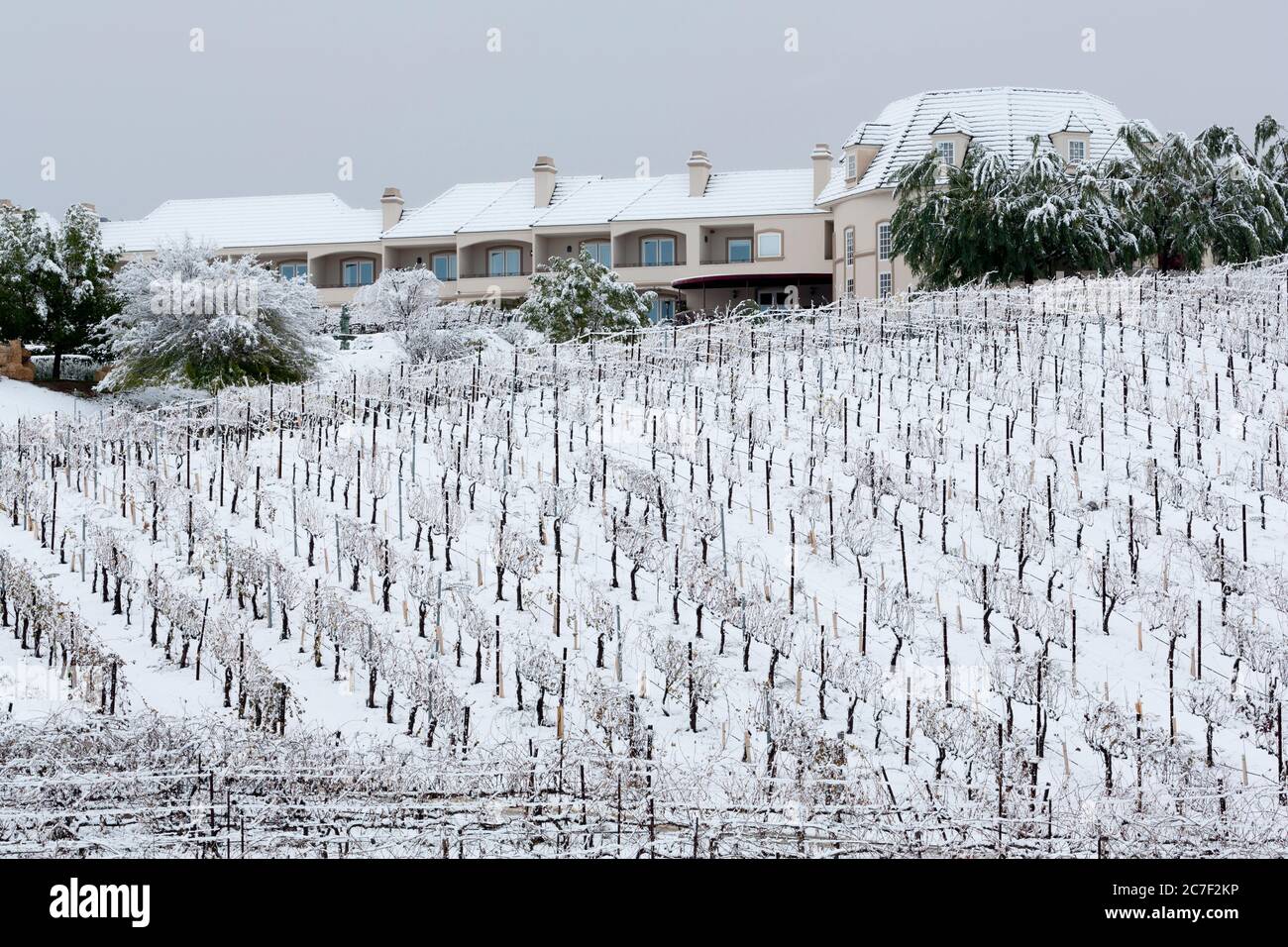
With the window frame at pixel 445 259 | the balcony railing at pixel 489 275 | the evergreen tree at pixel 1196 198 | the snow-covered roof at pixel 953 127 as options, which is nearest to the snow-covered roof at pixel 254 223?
the window frame at pixel 445 259

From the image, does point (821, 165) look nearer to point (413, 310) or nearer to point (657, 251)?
Answer: point (657, 251)

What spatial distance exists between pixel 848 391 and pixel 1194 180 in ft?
62.4

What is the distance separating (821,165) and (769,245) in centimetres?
376

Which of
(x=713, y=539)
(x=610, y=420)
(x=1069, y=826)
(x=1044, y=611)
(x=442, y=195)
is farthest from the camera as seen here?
(x=442, y=195)

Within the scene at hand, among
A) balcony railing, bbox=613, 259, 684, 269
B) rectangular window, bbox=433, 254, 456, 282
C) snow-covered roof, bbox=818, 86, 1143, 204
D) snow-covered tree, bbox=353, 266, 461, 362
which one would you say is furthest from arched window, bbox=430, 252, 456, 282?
snow-covered roof, bbox=818, 86, 1143, 204

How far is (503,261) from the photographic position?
56625 mm

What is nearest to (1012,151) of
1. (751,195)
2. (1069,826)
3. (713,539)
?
(751,195)

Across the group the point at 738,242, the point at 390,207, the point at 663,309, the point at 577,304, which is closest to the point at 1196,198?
the point at 577,304

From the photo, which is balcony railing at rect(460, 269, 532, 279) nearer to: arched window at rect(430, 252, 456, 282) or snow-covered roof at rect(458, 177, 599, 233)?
arched window at rect(430, 252, 456, 282)

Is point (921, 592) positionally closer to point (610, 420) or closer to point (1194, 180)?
point (610, 420)

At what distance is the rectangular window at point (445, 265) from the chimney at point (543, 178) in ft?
14.7

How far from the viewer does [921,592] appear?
14539 mm

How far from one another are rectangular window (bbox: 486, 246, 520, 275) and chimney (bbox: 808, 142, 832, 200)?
1291 cm

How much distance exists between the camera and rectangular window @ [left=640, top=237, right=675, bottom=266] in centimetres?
5469
